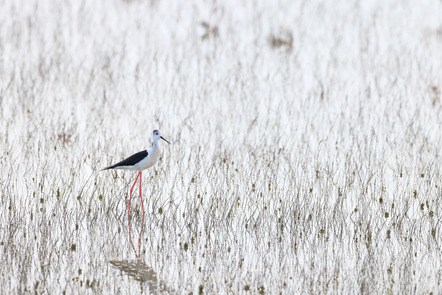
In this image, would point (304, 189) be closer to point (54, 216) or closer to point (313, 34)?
point (54, 216)

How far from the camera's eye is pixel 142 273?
19.6ft

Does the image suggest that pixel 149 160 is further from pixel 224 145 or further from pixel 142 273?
pixel 224 145

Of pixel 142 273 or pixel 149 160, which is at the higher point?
pixel 149 160

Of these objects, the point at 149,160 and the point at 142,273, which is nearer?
the point at 142,273

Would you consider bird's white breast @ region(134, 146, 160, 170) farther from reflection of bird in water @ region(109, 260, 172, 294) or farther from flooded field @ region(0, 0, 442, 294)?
reflection of bird in water @ region(109, 260, 172, 294)

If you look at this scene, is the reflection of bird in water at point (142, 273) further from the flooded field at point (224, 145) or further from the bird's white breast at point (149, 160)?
the bird's white breast at point (149, 160)

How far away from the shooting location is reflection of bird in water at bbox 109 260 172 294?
5711 millimetres

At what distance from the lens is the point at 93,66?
12086 mm

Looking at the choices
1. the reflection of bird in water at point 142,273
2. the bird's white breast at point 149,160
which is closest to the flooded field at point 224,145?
the reflection of bird in water at point 142,273

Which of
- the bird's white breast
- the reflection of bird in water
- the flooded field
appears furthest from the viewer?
the bird's white breast

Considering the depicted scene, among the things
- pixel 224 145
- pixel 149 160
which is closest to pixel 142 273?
pixel 149 160

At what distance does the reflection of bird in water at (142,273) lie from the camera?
5711 mm

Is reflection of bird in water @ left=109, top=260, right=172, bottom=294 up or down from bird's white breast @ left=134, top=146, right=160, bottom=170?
down

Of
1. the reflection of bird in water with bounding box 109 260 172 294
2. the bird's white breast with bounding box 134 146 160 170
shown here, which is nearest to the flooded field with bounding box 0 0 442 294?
the reflection of bird in water with bounding box 109 260 172 294
